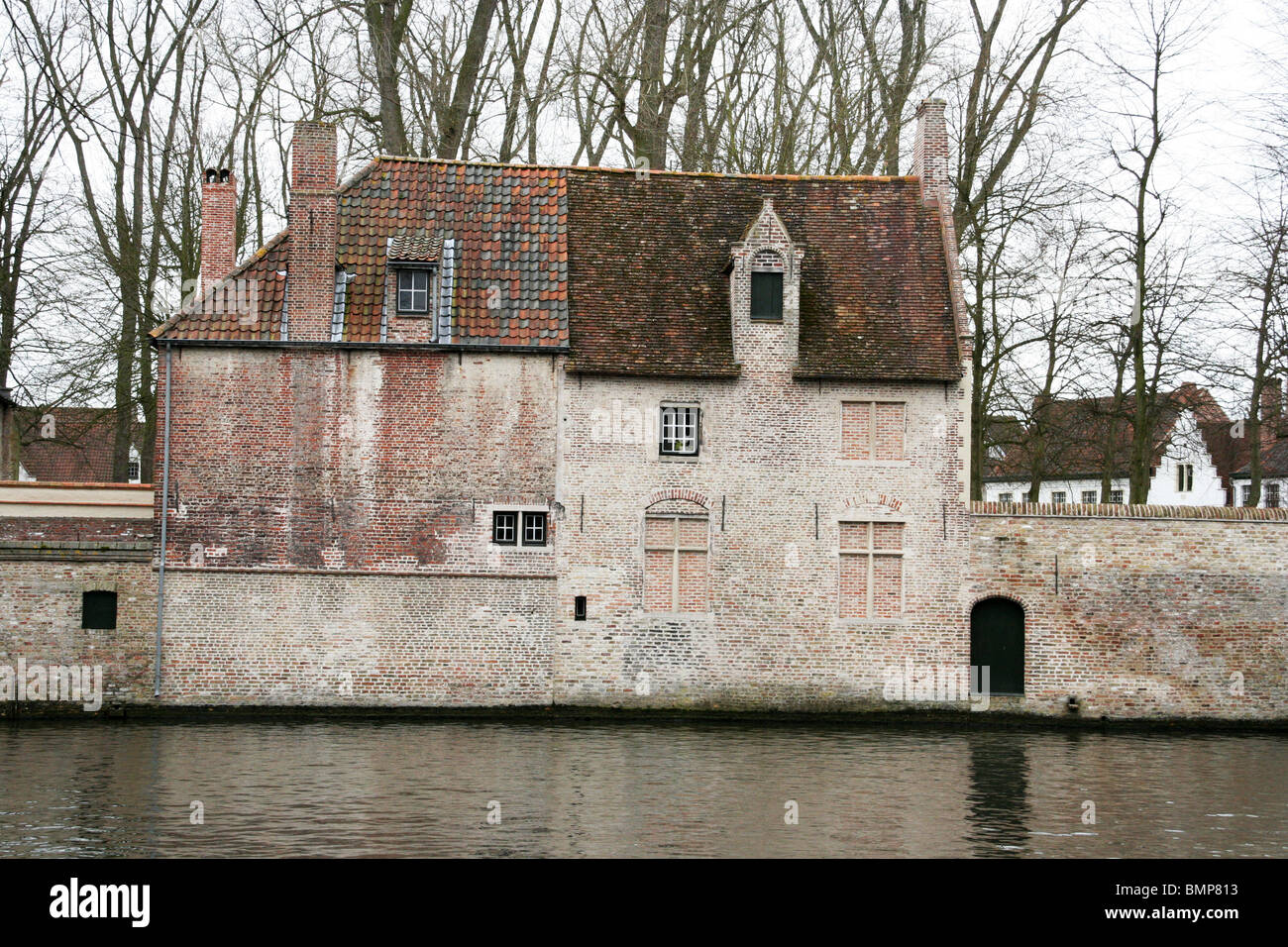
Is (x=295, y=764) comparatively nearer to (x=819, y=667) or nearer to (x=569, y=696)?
(x=569, y=696)

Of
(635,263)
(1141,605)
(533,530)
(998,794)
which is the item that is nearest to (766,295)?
(635,263)

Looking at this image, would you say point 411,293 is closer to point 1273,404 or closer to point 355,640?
point 355,640

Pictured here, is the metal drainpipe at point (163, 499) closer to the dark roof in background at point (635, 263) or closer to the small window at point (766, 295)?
the dark roof in background at point (635, 263)

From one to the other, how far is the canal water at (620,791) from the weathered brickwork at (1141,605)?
5.63 ft

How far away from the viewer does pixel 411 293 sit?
76.5 feet

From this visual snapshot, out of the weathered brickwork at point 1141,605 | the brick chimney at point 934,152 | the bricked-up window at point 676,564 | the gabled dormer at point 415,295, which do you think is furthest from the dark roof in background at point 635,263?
the weathered brickwork at point 1141,605

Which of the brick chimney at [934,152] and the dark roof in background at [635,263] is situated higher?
the brick chimney at [934,152]

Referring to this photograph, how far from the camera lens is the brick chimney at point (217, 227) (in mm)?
23719

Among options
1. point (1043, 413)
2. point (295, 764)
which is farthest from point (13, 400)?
point (1043, 413)

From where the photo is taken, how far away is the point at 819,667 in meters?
23.5

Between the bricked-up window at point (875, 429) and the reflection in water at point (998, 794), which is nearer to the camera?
the reflection in water at point (998, 794)

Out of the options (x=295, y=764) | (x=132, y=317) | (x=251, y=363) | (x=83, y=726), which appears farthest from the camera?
(x=132, y=317)

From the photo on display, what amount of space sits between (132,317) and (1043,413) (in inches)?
728

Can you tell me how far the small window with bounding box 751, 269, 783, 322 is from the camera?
23.9m
